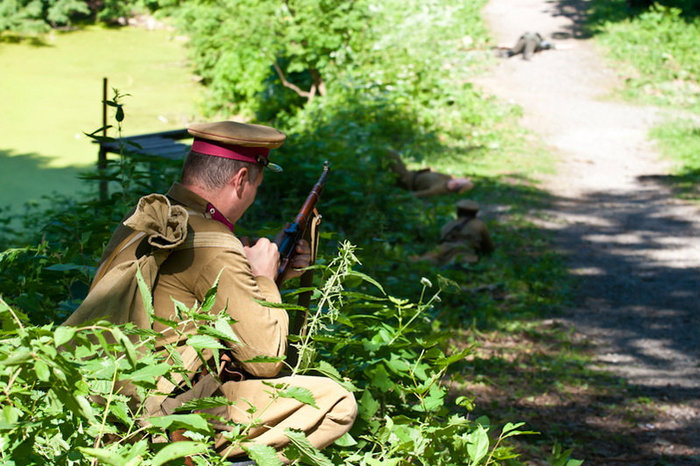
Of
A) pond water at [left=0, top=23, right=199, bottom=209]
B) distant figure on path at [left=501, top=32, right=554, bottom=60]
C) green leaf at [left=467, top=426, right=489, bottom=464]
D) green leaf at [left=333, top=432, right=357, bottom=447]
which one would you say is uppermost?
green leaf at [left=467, top=426, right=489, bottom=464]

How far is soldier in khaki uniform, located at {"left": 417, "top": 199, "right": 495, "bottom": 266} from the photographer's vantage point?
7.39 m

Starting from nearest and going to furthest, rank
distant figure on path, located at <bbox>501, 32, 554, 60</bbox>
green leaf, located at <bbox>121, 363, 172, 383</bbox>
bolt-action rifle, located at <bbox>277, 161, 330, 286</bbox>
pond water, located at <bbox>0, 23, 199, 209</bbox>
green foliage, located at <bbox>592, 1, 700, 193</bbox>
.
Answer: green leaf, located at <bbox>121, 363, 172, 383</bbox> → bolt-action rifle, located at <bbox>277, 161, 330, 286</bbox> → green foliage, located at <bbox>592, 1, 700, 193</bbox> → pond water, located at <bbox>0, 23, 199, 209</bbox> → distant figure on path, located at <bbox>501, 32, 554, 60</bbox>

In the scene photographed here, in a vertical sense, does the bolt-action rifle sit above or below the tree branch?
above

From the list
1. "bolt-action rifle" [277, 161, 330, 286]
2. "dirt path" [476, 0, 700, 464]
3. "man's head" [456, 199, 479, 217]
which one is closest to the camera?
"bolt-action rifle" [277, 161, 330, 286]

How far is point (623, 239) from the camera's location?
8.57 m

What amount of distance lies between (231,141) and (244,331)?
2.11 feet

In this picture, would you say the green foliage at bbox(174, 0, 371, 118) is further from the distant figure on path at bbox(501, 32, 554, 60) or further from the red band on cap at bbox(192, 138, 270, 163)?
the red band on cap at bbox(192, 138, 270, 163)

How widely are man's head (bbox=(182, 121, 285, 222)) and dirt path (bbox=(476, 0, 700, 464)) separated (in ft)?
9.28

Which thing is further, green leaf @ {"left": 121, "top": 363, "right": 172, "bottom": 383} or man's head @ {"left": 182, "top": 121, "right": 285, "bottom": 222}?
man's head @ {"left": 182, "top": 121, "right": 285, "bottom": 222}

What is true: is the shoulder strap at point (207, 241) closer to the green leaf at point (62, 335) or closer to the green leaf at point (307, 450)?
the green leaf at point (307, 450)

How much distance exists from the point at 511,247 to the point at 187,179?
580cm

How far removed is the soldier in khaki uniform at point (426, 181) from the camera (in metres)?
9.52

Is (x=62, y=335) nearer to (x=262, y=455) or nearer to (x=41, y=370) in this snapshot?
(x=41, y=370)

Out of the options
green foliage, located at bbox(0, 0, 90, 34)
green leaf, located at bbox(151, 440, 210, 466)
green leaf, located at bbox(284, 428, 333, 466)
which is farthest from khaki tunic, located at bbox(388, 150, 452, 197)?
green foliage, located at bbox(0, 0, 90, 34)
